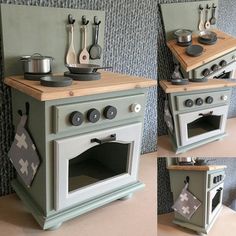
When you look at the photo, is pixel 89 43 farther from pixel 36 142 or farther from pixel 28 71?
pixel 36 142

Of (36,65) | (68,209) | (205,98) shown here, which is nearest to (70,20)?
(36,65)

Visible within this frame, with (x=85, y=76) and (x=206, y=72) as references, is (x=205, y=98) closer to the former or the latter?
(x=206, y=72)

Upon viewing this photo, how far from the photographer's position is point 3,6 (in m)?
0.92

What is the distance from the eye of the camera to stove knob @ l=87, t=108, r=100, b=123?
0.83 metres

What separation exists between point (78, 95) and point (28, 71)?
9.9 inches

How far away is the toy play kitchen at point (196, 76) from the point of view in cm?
92

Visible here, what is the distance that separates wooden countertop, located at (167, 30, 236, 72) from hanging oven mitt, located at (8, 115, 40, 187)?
0.55 meters

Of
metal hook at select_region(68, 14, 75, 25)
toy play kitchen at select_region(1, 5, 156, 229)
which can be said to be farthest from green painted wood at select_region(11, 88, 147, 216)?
metal hook at select_region(68, 14, 75, 25)

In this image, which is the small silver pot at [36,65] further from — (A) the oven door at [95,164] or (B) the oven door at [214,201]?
(B) the oven door at [214,201]

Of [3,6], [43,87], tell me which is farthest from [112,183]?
[3,6]

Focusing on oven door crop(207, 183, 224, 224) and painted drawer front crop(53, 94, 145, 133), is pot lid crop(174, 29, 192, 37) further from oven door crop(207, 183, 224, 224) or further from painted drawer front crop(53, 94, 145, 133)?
oven door crop(207, 183, 224, 224)

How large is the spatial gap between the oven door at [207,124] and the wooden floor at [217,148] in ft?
0.10

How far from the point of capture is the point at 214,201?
1.09 m

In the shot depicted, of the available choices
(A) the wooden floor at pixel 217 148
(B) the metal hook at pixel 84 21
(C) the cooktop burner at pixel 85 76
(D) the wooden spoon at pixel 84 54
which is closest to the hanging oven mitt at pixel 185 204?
(A) the wooden floor at pixel 217 148
